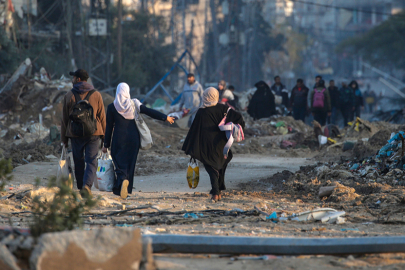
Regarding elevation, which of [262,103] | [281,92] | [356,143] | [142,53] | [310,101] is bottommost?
[356,143]

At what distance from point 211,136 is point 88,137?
1521mm

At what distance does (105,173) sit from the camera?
6340 mm

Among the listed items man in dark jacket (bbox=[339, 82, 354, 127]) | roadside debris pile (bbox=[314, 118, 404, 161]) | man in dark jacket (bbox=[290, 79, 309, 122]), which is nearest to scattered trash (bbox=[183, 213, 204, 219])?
roadside debris pile (bbox=[314, 118, 404, 161])

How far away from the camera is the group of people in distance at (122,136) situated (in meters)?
6.16

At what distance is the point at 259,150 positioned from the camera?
13102 mm

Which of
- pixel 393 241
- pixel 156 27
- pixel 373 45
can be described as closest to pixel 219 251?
pixel 393 241

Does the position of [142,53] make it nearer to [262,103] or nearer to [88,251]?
[262,103]

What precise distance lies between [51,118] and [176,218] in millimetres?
11520

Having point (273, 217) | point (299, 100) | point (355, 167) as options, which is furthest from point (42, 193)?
point (299, 100)

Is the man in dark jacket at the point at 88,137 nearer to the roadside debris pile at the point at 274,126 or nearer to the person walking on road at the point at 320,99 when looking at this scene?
the roadside debris pile at the point at 274,126

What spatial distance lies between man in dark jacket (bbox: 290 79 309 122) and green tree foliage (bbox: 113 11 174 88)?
40.1 ft

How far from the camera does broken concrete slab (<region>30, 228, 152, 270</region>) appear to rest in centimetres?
292

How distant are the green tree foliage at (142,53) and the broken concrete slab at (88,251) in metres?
24.3

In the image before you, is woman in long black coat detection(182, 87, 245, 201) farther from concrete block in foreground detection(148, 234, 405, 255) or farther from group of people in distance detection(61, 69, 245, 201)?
concrete block in foreground detection(148, 234, 405, 255)
